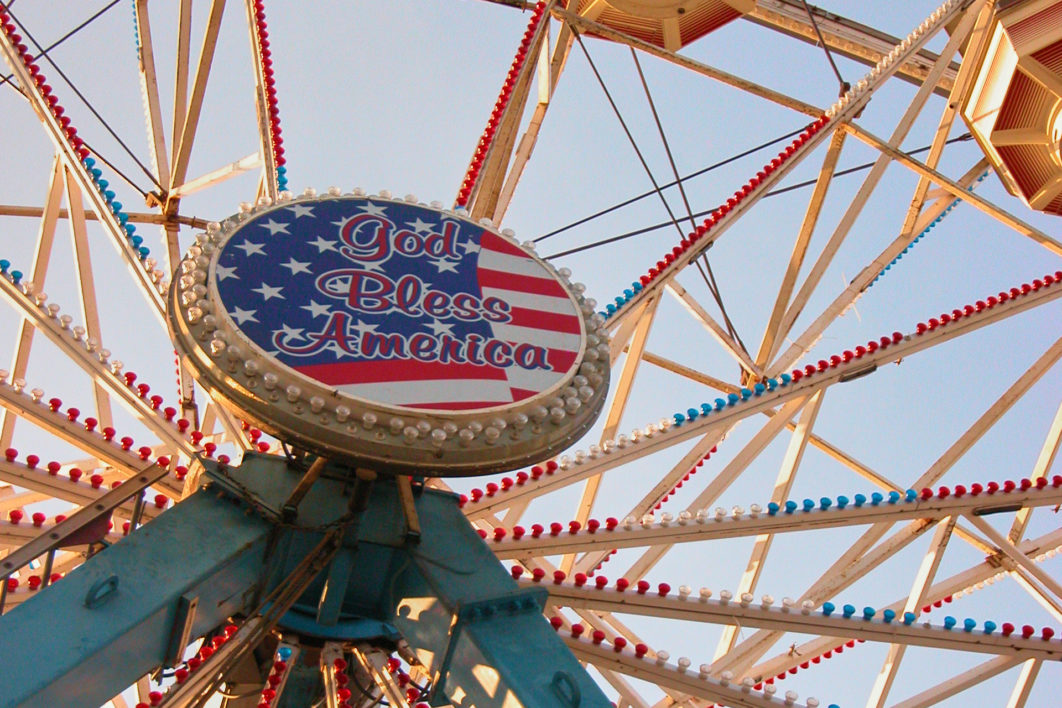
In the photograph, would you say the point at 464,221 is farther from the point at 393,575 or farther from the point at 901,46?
the point at 901,46

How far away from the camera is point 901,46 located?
1220 centimetres

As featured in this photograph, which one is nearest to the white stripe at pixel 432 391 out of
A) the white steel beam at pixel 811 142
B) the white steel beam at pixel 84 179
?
the white steel beam at pixel 84 179

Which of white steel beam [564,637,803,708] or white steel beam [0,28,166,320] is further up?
white steel beam [0,28,166,320]

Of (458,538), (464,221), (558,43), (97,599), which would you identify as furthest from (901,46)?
(97,599)

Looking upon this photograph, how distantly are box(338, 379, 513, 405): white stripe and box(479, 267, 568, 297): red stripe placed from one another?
3.63ft

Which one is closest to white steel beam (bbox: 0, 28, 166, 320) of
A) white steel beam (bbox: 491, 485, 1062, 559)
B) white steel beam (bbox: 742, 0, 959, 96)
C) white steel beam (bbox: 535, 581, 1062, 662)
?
white steel beam (bbox: 491, 485, 1062, 559)

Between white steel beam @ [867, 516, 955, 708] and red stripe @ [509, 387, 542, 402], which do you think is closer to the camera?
red stripe @ [509, 387, 542, 402]

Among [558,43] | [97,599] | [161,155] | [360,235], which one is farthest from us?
[558,43]

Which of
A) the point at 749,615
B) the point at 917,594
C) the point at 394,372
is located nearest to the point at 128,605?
the point at 394,372

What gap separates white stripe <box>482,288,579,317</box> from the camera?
817 centimetres

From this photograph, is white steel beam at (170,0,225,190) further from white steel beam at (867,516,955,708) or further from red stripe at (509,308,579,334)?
white steel beam at (867,516,955,708)

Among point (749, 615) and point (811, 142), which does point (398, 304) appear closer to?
point (749, 615)

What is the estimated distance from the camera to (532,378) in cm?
749

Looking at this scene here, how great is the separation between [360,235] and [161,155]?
13.8 ft
